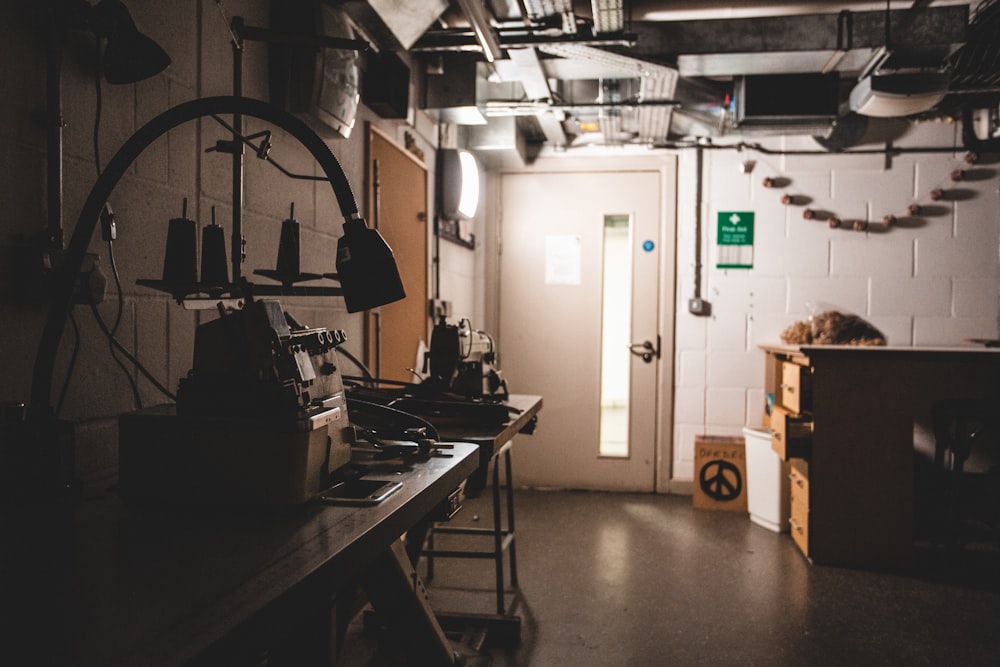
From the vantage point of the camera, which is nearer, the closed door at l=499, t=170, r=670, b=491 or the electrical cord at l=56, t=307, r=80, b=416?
the electrical cord at l=56, t=307, r=80, b=416

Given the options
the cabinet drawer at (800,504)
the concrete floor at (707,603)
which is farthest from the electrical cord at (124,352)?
the cabinet drawer at (800,504)

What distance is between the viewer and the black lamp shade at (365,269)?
46.2 inches

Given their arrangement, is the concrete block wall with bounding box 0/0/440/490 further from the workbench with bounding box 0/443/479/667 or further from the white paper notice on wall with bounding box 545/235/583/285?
the white paper notice on wall with bounding box 545/235/583/285

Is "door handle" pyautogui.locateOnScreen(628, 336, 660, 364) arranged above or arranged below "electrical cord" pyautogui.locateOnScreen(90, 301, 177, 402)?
below

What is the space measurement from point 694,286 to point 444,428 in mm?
3041

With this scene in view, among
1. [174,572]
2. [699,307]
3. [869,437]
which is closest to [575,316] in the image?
[699,307]

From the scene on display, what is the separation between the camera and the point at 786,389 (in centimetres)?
353

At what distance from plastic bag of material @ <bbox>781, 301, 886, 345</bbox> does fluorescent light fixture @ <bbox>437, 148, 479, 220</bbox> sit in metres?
2.18

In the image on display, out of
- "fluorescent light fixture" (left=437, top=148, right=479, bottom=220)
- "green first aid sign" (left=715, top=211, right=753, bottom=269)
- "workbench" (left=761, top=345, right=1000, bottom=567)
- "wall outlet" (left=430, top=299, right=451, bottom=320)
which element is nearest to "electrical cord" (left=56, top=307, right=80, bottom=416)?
"wall outlet" (left=430, top=299, right=451, bottom=320)

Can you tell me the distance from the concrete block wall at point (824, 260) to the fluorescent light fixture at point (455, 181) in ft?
5.26

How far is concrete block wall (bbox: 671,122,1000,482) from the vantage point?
4.18 m

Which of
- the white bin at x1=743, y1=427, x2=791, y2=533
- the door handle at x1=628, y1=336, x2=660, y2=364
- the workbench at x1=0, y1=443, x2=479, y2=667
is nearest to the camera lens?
the workbench at x1=0, y1=443, x2=479, y2=667

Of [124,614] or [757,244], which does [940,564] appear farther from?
[124,614]

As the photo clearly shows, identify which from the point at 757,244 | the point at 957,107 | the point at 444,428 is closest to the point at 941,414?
the point at 757,244
